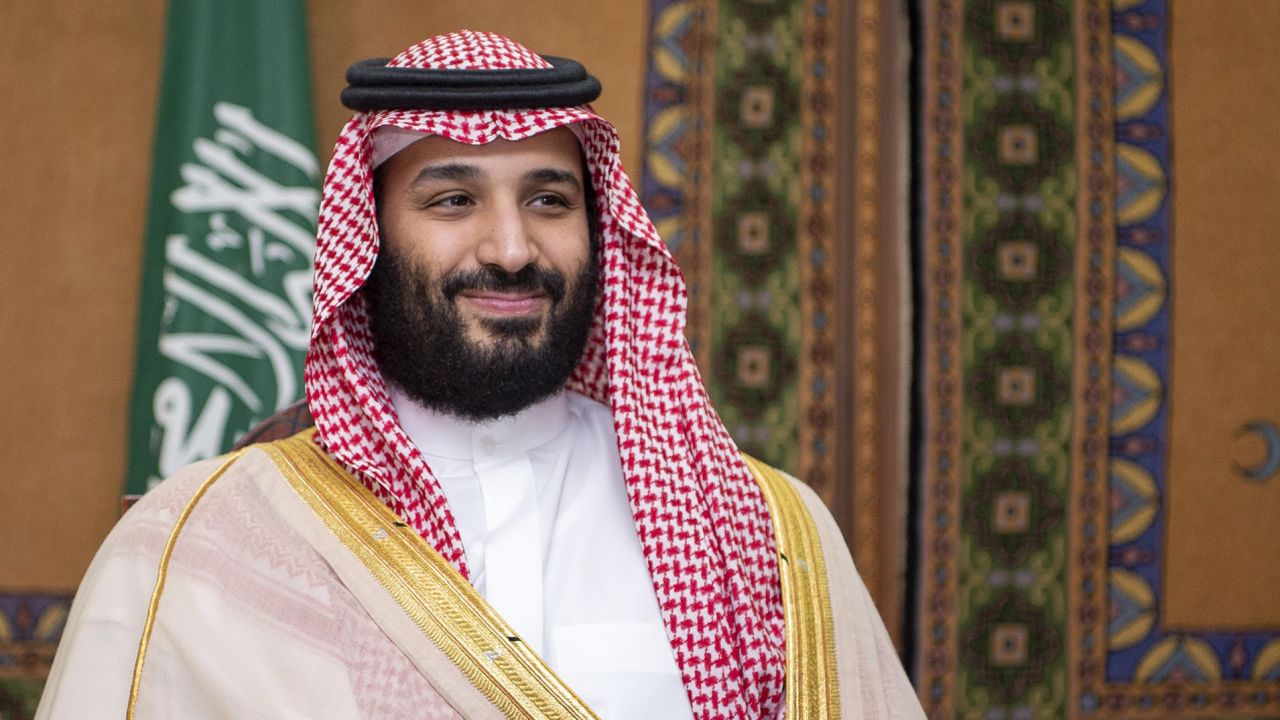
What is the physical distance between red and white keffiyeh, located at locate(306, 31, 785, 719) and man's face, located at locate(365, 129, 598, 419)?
4cm

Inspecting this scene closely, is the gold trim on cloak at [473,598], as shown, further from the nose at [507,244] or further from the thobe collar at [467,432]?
the nose at [507,244]

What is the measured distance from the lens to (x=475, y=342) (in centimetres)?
160

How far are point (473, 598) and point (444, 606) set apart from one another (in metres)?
0.04

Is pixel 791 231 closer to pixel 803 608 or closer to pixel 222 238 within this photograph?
pixel 222 238

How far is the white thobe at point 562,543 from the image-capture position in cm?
148

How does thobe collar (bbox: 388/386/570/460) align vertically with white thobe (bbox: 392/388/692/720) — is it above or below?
above

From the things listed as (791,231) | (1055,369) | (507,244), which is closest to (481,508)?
(507,244)

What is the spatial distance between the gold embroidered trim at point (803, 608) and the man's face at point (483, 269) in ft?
1.22

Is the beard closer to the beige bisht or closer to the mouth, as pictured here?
the mouth

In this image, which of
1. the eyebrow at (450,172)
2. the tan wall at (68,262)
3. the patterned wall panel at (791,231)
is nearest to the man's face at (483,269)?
the eyebrow at (450,172)

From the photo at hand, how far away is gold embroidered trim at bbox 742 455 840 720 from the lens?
4.88ft

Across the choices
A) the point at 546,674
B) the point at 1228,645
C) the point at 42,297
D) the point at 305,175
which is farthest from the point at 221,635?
the point at 1228,645

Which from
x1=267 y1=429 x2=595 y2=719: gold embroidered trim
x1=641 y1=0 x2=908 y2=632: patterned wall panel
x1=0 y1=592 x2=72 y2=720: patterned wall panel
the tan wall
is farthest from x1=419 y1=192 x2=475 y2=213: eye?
x1=0 y1=592 x2=72 y2=720: patterned wall panel

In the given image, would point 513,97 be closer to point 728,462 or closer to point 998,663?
point 728,462
